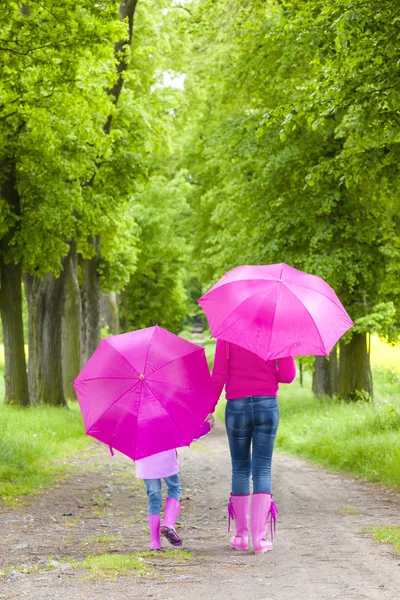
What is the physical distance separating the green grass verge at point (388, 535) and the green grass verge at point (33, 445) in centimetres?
422

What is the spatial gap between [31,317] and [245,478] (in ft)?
48.9

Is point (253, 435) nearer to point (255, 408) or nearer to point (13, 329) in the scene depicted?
point (255, 408)

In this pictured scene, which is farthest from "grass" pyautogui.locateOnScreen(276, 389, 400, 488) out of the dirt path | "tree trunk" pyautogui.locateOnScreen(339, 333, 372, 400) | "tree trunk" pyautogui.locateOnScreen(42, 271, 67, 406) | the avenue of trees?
"tree trunk" pyautogui.locateOnScreen(42, 271, 67, 406)

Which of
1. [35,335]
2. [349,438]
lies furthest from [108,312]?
[349,438]

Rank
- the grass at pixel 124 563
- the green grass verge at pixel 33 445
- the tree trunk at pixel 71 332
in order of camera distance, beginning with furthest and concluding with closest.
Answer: the tree trunk at pixel 71 332
the green grass verge at pixel 33 445
the grass at pixel 124 563

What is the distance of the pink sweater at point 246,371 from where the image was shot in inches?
264

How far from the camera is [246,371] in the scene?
6.72 meters

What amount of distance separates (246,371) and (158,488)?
117 cm

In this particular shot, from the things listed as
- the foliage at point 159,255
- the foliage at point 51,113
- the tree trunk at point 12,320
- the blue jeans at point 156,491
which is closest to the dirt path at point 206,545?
the blue jeans at point 156,491

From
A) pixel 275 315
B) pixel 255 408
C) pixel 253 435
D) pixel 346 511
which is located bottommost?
pixel 346 511

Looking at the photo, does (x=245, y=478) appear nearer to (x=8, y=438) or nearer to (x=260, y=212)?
(x=8, y=438)

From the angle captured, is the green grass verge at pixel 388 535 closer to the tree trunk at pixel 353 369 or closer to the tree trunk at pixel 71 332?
the tree trunk at pixel 353 369

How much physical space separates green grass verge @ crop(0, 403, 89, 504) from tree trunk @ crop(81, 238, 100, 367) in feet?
20.3

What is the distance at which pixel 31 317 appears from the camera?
21.1 m
